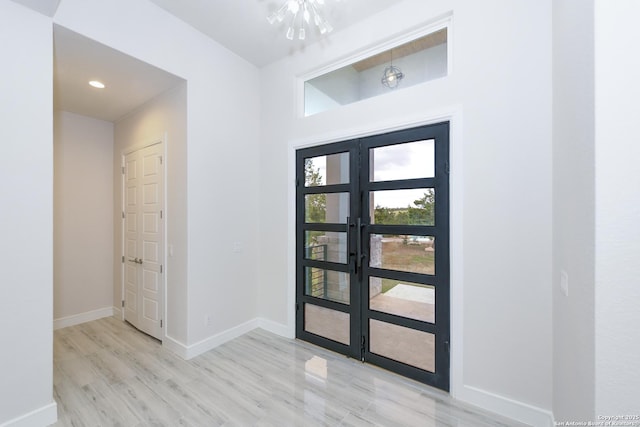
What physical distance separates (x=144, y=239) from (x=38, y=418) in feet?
6.32

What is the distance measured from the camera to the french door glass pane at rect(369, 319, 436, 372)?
2.31 metres

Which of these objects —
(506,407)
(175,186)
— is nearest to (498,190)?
(506,407)

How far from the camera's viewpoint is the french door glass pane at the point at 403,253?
2.29 m

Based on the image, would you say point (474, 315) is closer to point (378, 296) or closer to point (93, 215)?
point (378, 296)

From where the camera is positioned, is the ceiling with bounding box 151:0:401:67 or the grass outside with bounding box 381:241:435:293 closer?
the grass outside with bounding box 381:241:435:293

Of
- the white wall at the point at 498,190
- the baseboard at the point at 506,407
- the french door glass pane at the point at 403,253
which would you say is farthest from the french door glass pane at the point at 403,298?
the baseboard at the point at 506,407

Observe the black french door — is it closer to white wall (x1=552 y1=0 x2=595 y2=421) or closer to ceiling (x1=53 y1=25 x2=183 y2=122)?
white wall (x1=552 y1=0 x2=595 y2=421)

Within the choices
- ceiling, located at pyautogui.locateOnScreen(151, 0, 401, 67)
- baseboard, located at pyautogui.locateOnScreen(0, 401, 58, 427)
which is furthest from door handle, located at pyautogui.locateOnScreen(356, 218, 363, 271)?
baseboard, located at pyautogui.locateOnScreen(0, 401, 58, 427)

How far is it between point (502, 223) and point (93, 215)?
16.8 feet

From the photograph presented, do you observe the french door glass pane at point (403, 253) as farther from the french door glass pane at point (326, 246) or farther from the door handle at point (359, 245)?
the french door glass pane at point (326, 246)

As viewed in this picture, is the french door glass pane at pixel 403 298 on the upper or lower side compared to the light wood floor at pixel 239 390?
upper

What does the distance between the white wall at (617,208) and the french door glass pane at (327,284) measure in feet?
6.63

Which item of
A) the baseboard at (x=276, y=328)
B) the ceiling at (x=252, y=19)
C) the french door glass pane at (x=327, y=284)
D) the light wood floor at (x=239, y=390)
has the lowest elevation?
the light wood floor at (x=239, y=390)

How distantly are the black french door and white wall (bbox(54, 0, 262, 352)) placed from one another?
0.73 metres
